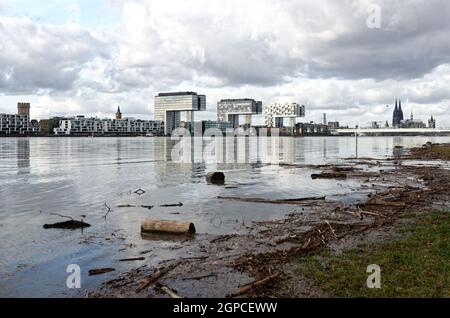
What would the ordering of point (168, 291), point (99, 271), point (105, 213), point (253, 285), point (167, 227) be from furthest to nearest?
point (105, 213)
point (167, 227)
point (99, 271)
point (253, 285)
point (168, 291)

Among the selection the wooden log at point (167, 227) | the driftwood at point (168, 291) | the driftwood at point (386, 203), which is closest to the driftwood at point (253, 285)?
the driftwood at point (168, 291)

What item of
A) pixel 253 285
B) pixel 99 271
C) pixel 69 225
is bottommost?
pixel 99 271

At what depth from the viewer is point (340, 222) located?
2333 centimetres

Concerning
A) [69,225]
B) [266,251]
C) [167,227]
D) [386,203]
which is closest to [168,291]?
[266,251]

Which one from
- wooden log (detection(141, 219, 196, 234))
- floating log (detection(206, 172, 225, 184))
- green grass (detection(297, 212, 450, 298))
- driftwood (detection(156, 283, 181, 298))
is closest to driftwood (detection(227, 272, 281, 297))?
green grass (detection(297, 212, 450, 298))

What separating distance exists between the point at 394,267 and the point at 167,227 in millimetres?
10984

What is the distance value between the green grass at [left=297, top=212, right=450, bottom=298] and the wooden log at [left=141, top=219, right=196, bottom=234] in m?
6.92

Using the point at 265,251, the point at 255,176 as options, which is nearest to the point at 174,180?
the point at 255,176

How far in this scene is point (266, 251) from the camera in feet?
58.3

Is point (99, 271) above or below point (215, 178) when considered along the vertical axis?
below

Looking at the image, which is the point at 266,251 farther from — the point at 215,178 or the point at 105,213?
the point at 215,178

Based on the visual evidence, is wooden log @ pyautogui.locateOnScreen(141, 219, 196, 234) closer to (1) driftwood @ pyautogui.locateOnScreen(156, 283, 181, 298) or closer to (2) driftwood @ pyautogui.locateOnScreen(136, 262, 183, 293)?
(2) driftwood @ pyautogui.locateOnScreen(136, 262, 183, 293)

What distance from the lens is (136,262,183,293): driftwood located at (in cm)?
1371
